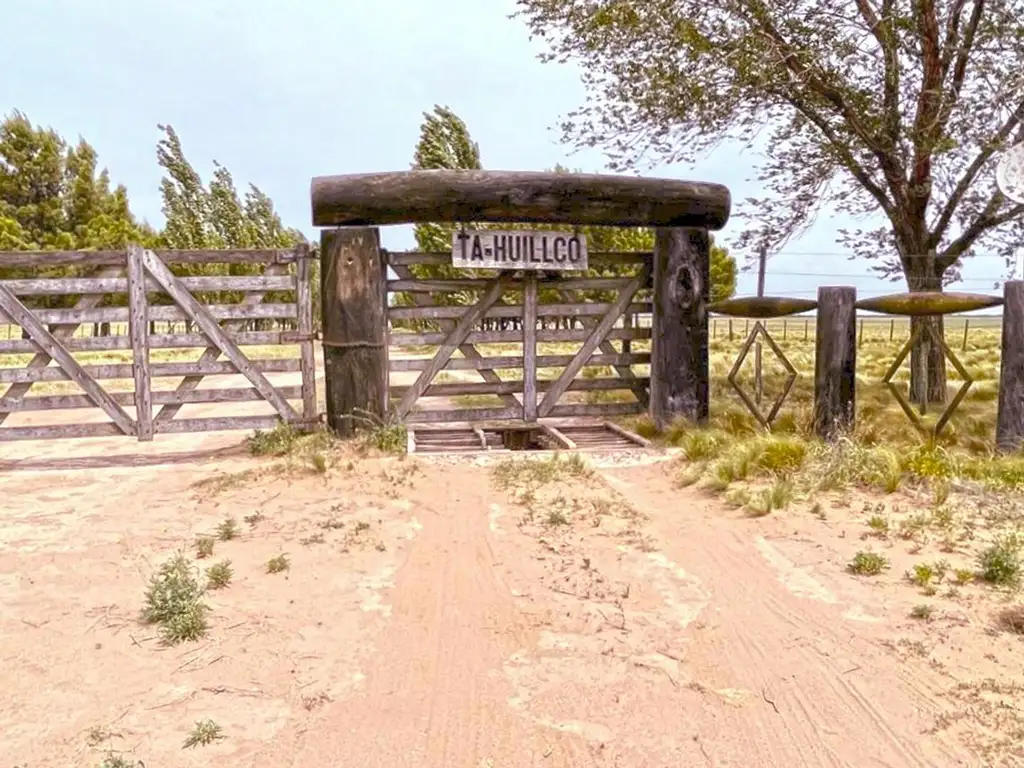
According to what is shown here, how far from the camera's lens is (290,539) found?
502 cm

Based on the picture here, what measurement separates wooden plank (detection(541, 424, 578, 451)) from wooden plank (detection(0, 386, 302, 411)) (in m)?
2.87

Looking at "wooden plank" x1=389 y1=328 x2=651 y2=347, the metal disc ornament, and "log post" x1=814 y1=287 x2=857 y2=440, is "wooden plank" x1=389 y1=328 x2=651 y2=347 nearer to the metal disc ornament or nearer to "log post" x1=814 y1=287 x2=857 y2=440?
"log post" x1=814 y1=287 x2=857 y2=440

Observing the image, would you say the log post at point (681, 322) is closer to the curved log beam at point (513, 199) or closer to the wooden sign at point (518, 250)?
the curved log beam at point (513, 199)

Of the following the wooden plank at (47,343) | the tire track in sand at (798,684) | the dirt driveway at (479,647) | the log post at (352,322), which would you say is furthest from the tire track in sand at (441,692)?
the wooden plank at (47,343)

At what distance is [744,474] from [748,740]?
3685mm

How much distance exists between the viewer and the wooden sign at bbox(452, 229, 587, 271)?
27.4 feet

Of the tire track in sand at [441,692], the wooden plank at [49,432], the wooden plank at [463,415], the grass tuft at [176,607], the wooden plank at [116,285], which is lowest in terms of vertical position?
the tire track in sand at [441,692]

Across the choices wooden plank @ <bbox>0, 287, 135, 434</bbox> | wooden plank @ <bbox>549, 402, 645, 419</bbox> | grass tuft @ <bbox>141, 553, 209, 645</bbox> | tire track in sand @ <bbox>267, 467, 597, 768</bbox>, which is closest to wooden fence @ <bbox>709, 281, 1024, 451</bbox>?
wooden plank @ <bbox>549, 402, 645, 419</bbox>

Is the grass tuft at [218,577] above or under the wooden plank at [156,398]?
under

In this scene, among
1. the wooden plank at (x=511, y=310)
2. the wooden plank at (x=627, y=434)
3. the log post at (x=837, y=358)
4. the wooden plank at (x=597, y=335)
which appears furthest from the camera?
the wooden plank at (x=597, y=335)

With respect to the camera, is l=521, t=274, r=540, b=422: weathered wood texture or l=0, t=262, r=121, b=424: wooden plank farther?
l=521, t=274, r=540, b=422: weathered wood texture

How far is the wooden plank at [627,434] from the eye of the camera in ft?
27.2

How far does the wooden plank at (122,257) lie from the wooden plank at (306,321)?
140 mm

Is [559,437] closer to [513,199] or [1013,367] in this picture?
[513,199]
